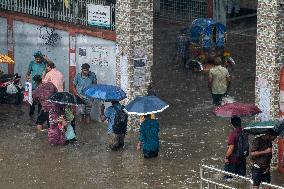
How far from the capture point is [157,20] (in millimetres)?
38375

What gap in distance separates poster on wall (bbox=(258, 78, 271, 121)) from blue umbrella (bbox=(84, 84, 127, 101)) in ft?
10.3

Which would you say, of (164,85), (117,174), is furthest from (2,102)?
(117,174)

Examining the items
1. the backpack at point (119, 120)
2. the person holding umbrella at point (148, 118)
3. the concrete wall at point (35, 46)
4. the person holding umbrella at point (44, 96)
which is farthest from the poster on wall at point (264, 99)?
the concrete wall at point (35, 46)

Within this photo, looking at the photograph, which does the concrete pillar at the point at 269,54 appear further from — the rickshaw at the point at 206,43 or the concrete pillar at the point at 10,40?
the rickshaw at the point at 206,43

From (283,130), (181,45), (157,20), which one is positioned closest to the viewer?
(283,130)

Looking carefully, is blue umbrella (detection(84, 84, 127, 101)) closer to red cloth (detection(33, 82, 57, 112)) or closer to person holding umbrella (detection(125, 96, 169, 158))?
person holding umbrella (detection(125, 96, 169, 158))

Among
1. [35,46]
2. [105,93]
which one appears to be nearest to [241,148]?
[105,93]

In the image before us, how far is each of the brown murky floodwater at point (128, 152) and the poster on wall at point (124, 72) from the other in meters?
1.12

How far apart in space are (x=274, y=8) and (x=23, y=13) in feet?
32.6

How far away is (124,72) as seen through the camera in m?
24.6

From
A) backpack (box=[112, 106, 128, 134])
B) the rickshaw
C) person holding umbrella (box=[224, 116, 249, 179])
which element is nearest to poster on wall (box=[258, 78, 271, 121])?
person holding umbrella (box=[224, 116, 249, 179])

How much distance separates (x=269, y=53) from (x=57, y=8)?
8.30 metres

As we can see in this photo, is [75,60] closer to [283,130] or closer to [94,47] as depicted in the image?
[94,47]

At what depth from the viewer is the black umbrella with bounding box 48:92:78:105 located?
23109 millimetres
